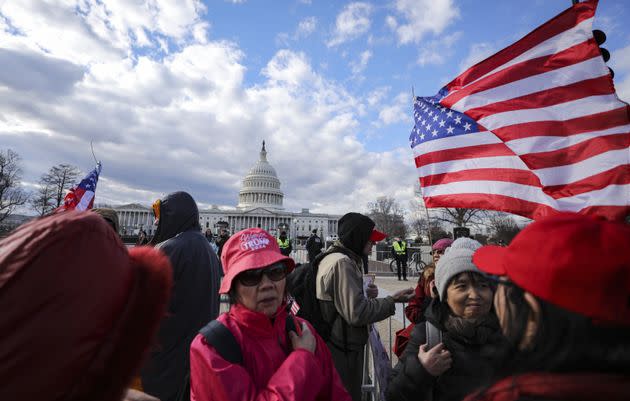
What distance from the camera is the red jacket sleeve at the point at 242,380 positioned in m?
1.74

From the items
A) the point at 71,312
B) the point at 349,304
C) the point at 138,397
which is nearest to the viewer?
the point at 71,312

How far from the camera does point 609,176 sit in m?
3.33

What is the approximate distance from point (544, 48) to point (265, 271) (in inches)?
167

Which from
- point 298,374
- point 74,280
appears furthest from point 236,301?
point 74,280

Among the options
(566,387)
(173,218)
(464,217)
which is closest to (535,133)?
(566,387)

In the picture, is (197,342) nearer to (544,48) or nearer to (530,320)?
(530,320)

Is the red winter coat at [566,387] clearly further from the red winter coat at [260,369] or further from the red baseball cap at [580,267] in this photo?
the red winter coat at [260,369]

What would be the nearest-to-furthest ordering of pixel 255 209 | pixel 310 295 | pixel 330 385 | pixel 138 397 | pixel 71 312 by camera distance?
pixel 71 312 → pixel 138 397 → pixel 330 385 → pixel 310 295 → pixel 255 209

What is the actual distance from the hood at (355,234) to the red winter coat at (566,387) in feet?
8.32

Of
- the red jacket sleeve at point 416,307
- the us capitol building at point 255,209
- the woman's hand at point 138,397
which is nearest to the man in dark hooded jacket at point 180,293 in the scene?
the woman's hand at point 138,397

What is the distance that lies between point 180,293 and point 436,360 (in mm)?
2392

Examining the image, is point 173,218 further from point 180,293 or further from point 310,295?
point 310,295

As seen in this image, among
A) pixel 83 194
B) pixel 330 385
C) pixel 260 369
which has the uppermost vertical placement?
pixel 83 194

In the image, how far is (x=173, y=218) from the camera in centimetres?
363
